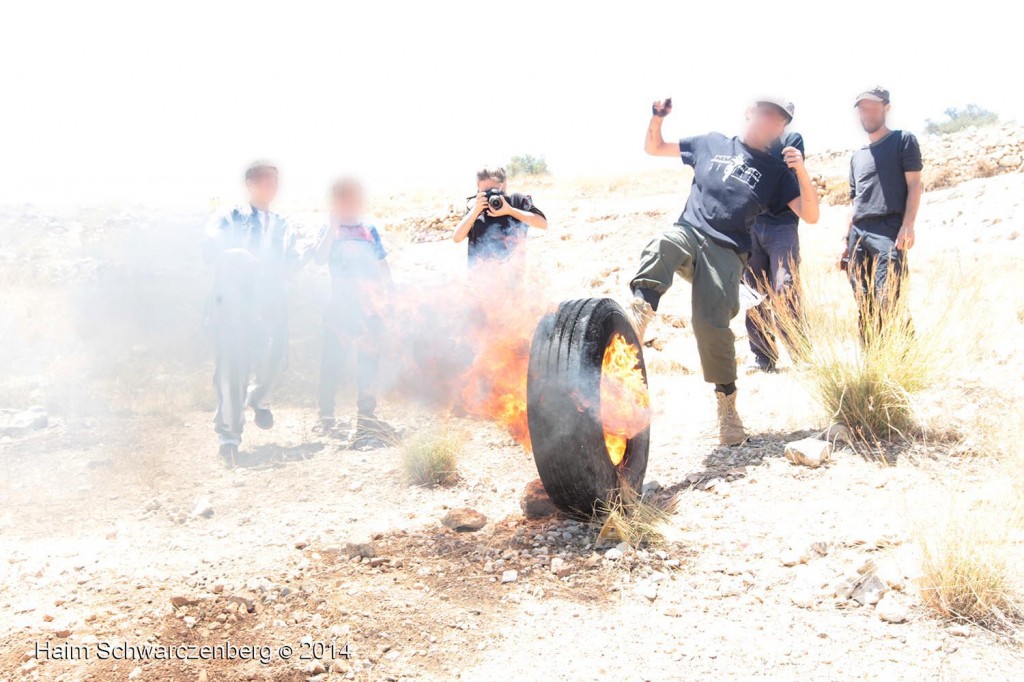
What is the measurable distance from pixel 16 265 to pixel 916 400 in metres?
15.3

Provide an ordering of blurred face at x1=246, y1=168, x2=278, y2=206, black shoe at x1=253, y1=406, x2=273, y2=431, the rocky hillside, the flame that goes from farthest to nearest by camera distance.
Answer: the rocky hillside < black shoe at x1=253, y1=406, x2=273, y2=431 < blurred face at x1=246, y1=168, x2=278, y2=206 < the flame

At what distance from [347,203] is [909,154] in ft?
14.1

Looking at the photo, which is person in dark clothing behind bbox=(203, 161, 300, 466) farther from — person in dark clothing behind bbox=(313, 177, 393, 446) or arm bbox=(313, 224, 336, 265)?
person in dark clothing behind bbox=(313, 177, 393, 446)

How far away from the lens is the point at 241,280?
5.79 metres

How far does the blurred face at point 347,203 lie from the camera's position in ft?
19.7

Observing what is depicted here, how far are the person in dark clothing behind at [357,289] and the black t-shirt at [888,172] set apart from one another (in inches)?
151

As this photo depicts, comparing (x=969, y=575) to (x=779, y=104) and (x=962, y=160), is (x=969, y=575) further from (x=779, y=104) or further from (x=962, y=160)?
(x=962, y=160)

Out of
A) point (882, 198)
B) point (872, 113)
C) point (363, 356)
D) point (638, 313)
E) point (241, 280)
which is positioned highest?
point (872, 113)

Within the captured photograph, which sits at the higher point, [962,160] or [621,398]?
[962,160]

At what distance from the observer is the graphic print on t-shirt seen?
4477mm

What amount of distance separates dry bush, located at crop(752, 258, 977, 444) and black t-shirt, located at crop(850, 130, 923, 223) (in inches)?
27.9

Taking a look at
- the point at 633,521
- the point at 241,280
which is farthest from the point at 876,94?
the point at 241,280

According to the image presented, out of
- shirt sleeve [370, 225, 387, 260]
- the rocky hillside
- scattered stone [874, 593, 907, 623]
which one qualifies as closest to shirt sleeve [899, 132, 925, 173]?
scattered stone [874, 593, 907, 623]

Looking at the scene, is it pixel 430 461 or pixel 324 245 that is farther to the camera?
pixel 324 245
